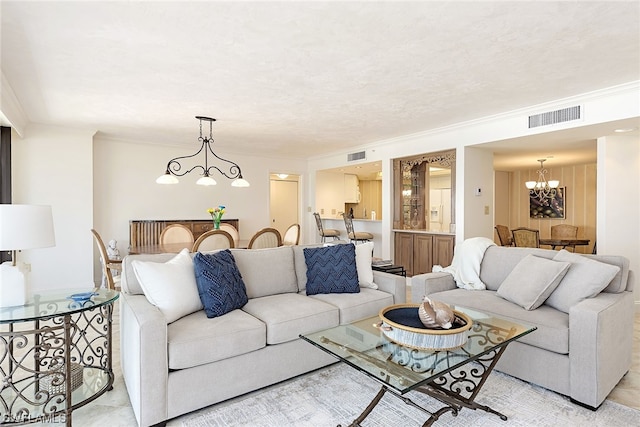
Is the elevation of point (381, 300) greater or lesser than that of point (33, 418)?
greater

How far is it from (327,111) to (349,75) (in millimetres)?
1174

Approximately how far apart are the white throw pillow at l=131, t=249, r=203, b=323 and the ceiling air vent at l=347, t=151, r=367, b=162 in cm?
462

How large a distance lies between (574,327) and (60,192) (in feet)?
20.0

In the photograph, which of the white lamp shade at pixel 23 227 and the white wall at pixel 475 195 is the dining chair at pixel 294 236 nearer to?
the white wall at pixel 475 195

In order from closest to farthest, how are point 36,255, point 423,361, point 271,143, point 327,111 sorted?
point 423,361
point 327,111
point 36,255
point 271,143

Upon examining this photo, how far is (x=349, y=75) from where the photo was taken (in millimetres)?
3127

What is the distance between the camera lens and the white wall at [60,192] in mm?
4891

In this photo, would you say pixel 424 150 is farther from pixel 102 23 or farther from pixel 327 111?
pixel 102 23

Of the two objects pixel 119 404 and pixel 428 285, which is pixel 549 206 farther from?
pixel 119 404

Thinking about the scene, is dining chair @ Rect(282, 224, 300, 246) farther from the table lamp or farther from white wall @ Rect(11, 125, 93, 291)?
the table lamp

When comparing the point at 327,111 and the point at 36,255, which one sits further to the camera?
the point at 36,255

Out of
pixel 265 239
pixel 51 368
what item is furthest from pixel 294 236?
pixel 51 368

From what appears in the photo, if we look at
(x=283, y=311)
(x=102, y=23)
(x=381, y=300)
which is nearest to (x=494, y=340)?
(x=381, y=300)

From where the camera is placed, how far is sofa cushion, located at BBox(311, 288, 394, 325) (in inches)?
108
